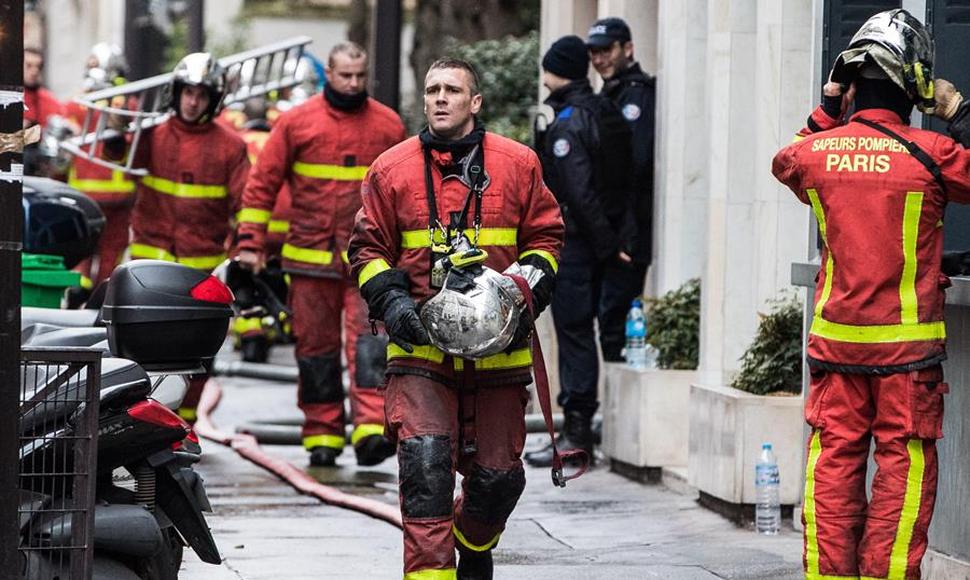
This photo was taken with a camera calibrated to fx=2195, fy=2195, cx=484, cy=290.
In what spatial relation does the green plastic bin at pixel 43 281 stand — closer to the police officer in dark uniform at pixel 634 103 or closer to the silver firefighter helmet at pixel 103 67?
the police officer in dark uniform at pixel 634 103

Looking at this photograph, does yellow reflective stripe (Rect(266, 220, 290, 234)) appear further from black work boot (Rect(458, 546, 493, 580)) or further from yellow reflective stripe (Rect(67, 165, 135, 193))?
black work boot (Rect(458, 546, 493, 580))

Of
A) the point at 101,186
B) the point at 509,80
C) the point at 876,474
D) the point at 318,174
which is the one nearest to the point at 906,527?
the point at 876,474

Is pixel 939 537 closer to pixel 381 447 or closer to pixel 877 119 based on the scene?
pixel 877 119

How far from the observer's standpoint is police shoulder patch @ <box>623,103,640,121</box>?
36.9 feet

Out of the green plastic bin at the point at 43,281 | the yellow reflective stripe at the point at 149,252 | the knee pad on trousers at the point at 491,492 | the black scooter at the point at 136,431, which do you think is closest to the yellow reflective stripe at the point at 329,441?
the yellow reflective stripe at the point at 149,252

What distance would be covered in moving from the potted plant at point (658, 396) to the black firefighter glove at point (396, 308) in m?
3.77

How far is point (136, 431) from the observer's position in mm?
6129

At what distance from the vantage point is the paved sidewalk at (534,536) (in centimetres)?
795

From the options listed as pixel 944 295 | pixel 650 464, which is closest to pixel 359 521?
pixel 650 464

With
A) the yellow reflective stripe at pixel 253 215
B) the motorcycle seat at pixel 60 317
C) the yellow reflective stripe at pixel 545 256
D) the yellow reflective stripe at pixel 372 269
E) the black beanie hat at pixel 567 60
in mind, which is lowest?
the motorcycle seat at pixel 60 317

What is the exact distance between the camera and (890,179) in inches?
251

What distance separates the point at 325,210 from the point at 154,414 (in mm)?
4841

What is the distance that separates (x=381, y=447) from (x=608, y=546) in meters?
2.18

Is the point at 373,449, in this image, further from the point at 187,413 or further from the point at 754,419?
the point at 754,419
